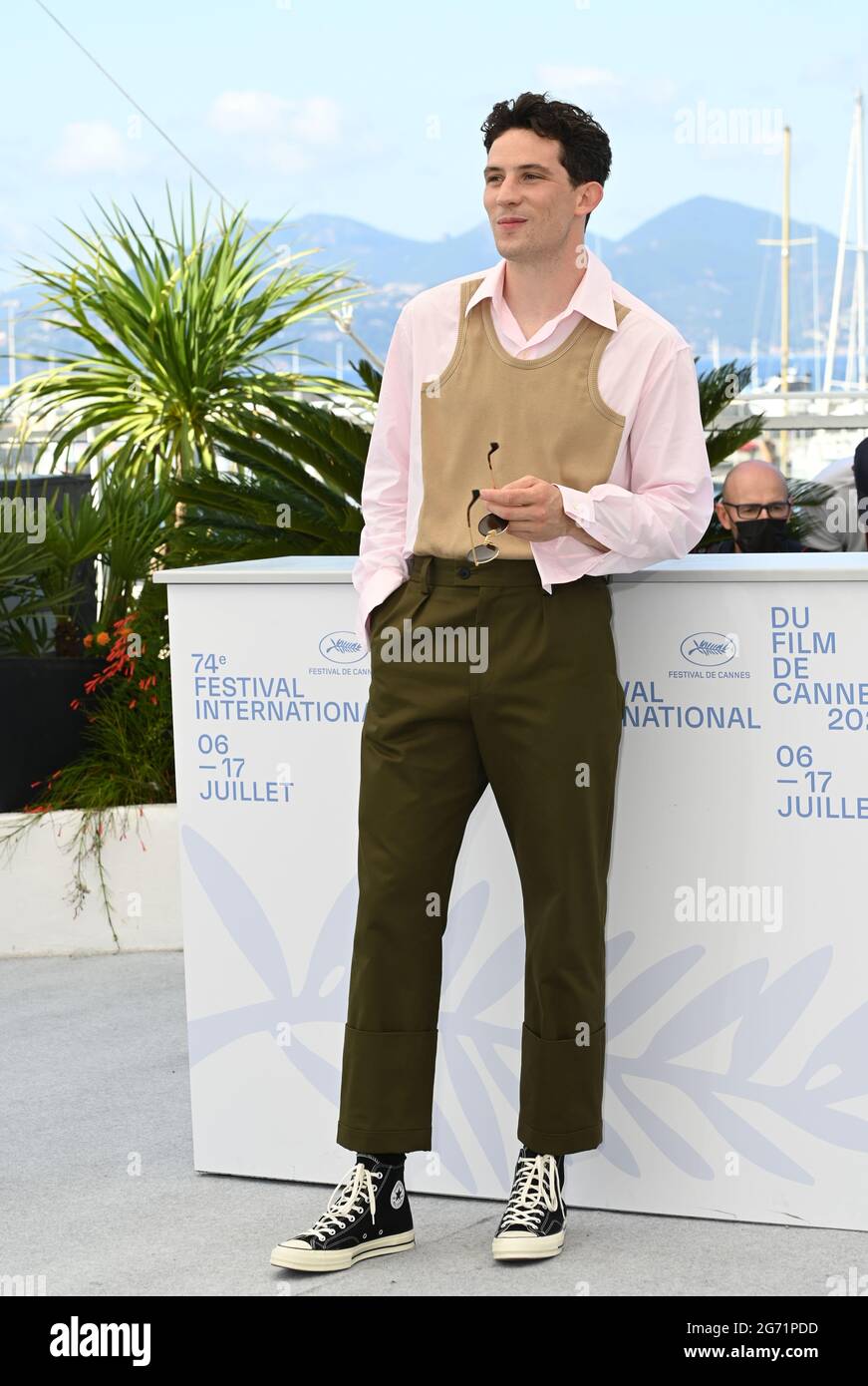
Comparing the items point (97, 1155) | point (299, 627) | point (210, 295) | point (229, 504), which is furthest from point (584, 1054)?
point (210, 295)

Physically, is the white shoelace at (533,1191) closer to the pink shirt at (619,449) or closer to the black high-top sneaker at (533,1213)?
the black high-top sneaker at (533,1213)

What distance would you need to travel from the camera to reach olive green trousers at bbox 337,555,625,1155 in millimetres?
2719

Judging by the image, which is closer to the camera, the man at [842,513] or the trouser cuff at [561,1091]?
the trouser cuff at [561,1091]

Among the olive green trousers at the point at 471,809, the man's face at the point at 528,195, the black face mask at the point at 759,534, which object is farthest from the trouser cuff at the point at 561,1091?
the black face mask at the point at 759,534

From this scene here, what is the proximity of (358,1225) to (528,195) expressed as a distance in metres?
1.68

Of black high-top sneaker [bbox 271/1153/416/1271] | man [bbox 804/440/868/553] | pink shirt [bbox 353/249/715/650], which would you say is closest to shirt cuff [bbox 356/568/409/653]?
pink shirt [bbox 353/249/715/650]

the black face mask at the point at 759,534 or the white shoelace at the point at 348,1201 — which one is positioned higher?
the black face mask at the point at 759,534

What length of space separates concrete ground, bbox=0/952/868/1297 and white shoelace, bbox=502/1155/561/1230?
0.26 ft

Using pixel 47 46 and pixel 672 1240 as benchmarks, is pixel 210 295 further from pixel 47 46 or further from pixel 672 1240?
pixel 47 46

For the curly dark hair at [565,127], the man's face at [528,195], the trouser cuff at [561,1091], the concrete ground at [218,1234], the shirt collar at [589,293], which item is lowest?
the concrete ground at [218,1234]

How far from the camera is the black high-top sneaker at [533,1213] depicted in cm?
282

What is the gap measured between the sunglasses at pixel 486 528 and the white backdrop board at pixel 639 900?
0.31 metres

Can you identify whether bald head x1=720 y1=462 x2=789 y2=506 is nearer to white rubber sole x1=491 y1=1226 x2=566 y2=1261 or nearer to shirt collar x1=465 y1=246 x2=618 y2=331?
shirt collar x1=465 y1=246 x2=618 y2=331

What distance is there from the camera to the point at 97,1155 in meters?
3.42
